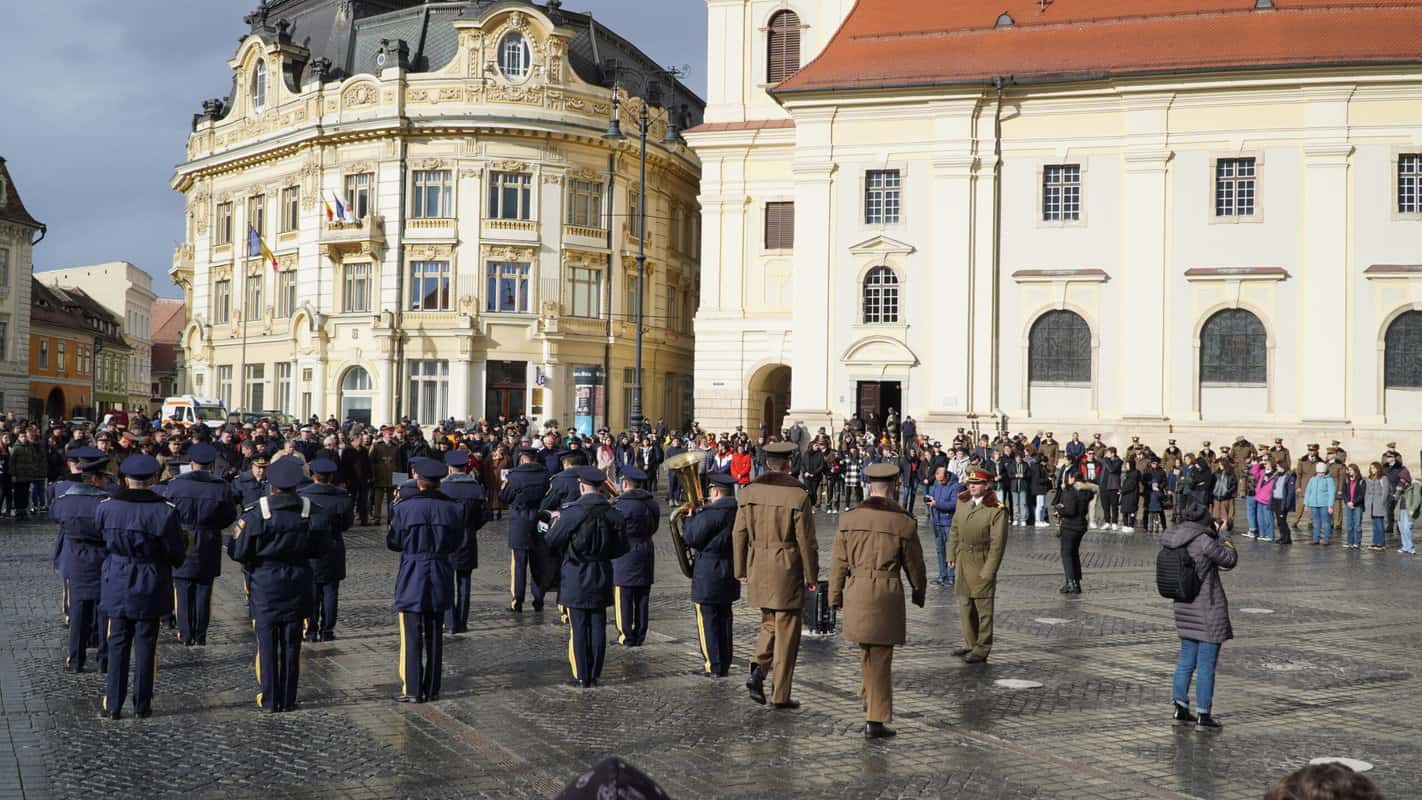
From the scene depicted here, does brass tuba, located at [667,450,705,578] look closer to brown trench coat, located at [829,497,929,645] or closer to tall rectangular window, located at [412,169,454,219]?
brown trench coat, located at [829,497,929,645]

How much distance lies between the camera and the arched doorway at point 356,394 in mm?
55062

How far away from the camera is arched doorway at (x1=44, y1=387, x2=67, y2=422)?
240ft

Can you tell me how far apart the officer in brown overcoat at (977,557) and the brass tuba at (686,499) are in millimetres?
2467

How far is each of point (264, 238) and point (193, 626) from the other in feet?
168

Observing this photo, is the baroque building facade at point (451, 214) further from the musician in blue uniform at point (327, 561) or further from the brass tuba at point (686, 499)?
Result: the brass tuba at point (686, 499)

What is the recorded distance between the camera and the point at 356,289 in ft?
184

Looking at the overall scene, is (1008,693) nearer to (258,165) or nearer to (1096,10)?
(1096,10)

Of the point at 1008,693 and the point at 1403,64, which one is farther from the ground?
the point at 1403,64

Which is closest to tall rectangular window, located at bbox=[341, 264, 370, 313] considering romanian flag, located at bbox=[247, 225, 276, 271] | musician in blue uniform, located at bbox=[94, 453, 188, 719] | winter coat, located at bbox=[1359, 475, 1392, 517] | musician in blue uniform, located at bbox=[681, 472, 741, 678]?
romanian flag, located at bbox=[247, 225, 276, 271]

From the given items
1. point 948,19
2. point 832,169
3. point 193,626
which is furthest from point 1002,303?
point 193,626

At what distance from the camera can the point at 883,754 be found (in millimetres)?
8633

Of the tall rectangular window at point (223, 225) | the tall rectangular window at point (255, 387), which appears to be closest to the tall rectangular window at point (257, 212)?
the tall rectangular window at point (223, 225)

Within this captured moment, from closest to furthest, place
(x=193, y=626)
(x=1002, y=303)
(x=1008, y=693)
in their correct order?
(x=1008, y=693) → (x=193, y=626) → (x=1002, y=303)

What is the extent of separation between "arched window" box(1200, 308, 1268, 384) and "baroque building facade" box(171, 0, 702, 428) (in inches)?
916
